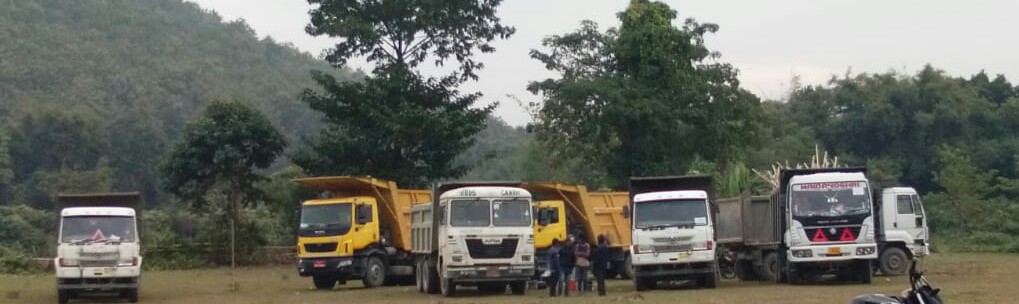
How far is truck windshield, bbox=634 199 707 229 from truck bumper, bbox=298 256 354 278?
25.5ft

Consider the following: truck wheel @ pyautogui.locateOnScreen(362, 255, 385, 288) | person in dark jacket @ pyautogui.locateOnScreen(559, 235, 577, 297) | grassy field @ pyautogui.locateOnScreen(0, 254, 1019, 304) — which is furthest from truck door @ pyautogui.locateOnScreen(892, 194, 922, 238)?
truck wheel @ pyautogui.locateOnScreen(362, 255, 385, 288)

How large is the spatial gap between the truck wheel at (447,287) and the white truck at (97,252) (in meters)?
6.79

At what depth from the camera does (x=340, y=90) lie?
1881 inches

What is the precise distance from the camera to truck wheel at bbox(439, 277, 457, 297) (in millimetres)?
29547

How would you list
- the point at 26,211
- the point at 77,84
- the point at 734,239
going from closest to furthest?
the point at 734,239, the point at 26,211, the point at 77,84

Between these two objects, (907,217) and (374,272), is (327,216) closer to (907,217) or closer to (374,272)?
(374,272)

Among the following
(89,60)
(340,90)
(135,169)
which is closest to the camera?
(340,90)

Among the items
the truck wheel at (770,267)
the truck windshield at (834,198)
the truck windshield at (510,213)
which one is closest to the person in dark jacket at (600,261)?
the truck windshield at (510,213)

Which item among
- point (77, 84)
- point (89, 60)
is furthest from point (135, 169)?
point (89, 60)

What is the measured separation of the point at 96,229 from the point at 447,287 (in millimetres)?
7929

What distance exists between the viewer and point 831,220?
29.5m

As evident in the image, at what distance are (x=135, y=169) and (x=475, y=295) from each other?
2313 inches

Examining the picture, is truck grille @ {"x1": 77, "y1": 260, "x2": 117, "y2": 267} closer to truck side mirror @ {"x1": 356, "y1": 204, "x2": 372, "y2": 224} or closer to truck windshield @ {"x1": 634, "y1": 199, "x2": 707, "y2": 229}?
truck side mirror @ {"x1": 356, "y1": 204, "x2": 372, "y2": 224}

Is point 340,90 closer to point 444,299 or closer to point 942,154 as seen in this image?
point 444,299
